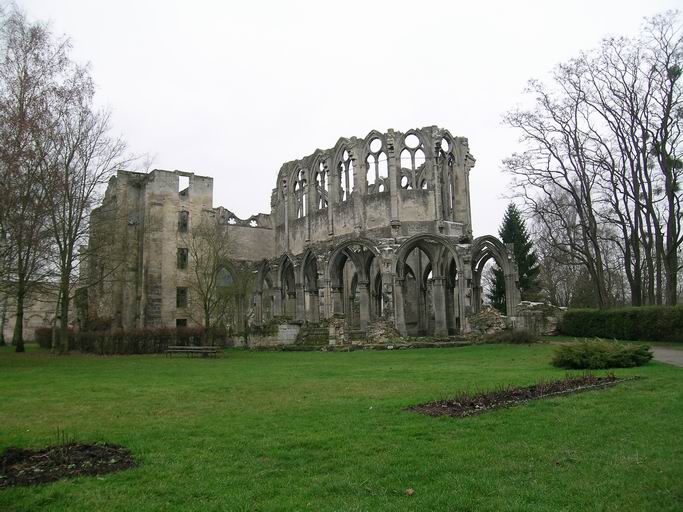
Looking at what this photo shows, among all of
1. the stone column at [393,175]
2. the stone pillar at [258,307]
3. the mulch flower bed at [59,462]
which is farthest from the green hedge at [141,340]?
the mulch flower bed at [59,462]

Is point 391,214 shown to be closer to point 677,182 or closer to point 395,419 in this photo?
point 677,182

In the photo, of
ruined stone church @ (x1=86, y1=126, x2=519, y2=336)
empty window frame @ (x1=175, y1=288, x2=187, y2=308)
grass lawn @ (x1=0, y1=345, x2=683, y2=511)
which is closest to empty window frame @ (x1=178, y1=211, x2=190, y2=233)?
ruined stone church @ (x1=86, y1=126, x2=519, y2=336)

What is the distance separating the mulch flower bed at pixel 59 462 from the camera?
19.0 feet

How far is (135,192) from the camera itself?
47.4 m

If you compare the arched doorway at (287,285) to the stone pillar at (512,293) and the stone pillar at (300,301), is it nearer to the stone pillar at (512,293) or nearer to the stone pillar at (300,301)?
the stone pillar at (300,301)

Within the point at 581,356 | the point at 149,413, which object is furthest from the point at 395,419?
the point at 581,356

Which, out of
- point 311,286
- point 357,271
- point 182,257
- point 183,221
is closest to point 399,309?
point 357,271

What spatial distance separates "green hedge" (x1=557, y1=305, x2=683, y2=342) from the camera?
25969 mm

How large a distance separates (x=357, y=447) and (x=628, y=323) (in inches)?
1014

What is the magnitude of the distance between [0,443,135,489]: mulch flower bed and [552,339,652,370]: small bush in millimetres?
11540

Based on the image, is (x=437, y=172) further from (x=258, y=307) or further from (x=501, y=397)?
(x=501, y=397)

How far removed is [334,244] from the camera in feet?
118

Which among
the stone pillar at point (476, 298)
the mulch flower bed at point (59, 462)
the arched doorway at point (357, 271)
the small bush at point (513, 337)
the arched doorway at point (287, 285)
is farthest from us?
the arched doorway at point (287, 285)

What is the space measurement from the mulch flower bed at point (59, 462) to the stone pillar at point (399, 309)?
2516cm
